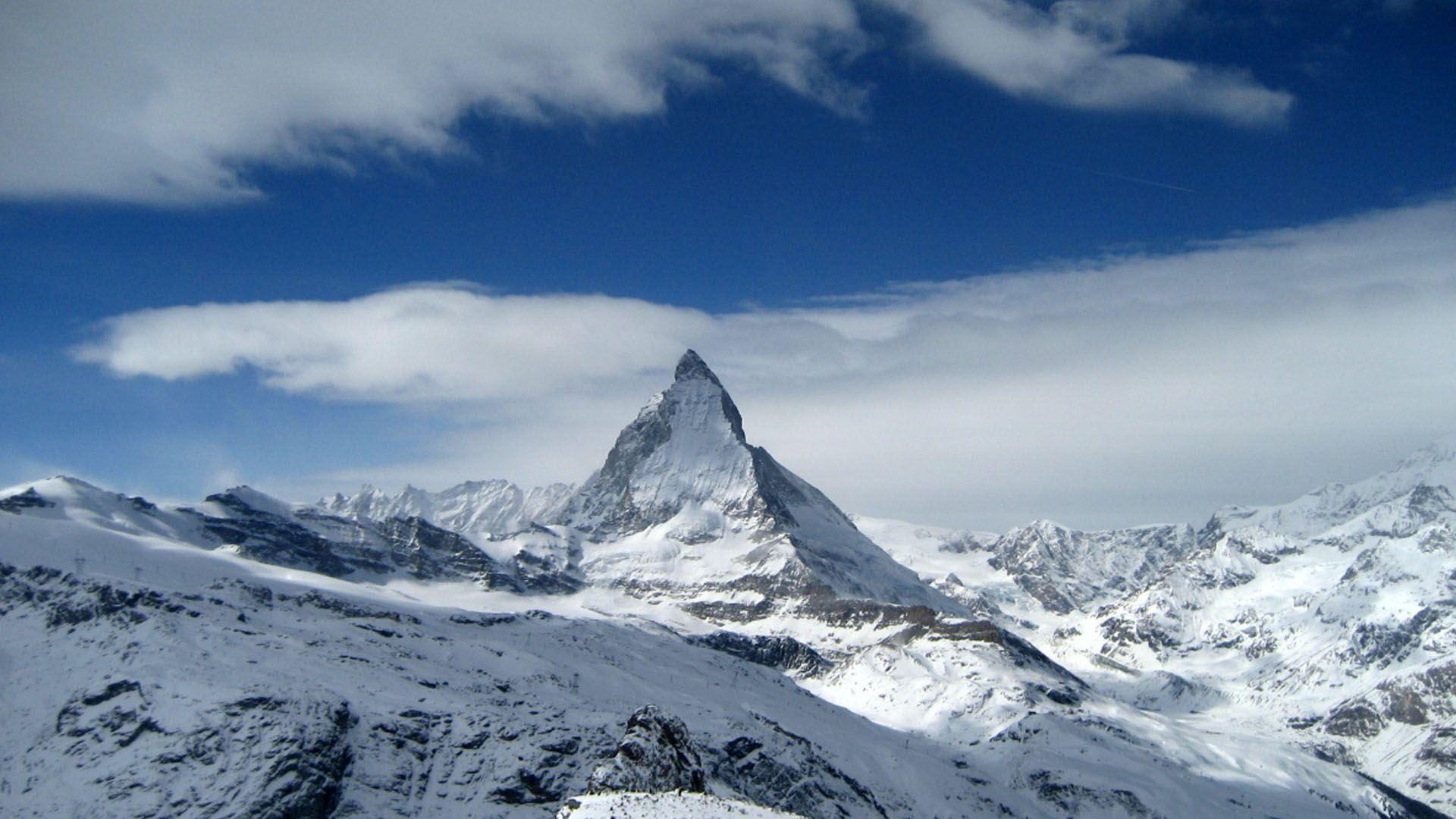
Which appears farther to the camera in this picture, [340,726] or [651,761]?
[340,726]

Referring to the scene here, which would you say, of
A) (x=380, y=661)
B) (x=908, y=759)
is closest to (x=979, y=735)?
(x=908, y=759)

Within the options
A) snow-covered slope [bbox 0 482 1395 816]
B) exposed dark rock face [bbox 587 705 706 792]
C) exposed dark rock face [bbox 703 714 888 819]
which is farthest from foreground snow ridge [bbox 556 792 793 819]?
exposed dark rock face [bbox 703 714 888 819]

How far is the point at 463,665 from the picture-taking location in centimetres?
11788

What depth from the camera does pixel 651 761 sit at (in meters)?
55.4

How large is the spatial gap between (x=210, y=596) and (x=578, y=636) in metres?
65.2

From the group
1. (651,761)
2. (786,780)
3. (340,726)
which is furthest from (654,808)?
(786,780)

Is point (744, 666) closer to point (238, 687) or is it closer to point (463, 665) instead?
point (463, 665)

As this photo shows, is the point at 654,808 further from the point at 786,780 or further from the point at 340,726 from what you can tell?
the point at 786,780

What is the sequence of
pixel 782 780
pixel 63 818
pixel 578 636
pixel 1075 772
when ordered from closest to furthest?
pixel 63 818 → pixel 782 780 → pixel 1075 772 → pixel 578 636

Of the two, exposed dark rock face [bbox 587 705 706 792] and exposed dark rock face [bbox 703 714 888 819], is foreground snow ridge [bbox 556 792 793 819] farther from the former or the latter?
exposed dark rock face [bbox 703 714 888 819]

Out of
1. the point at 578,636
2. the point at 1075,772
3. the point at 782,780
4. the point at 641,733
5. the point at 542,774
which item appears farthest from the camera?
the point at 578,636

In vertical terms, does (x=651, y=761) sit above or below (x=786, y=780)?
above

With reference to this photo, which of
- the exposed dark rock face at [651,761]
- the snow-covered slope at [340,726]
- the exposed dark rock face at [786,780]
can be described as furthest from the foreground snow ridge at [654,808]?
the exposed dark rock face at [786,780]

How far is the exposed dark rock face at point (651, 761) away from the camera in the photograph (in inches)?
2063
